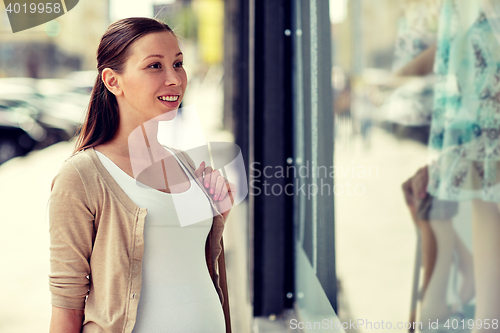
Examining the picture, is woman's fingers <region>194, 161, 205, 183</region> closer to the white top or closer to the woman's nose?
the white top

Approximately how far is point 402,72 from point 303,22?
0.63m

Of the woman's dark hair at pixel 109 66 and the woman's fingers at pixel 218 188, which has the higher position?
the woman's dark hair at pixel 109 66

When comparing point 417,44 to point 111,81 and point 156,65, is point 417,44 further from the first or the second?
point 111,81

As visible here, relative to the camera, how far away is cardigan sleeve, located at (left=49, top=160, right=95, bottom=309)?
3.19ft

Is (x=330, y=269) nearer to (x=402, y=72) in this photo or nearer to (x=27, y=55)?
(x=402, y=72)

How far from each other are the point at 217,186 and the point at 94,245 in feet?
1.07

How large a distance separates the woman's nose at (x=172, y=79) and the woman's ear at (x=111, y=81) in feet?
0.39

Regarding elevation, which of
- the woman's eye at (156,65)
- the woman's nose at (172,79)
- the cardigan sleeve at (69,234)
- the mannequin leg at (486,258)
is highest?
the woman's eye at (156,65)

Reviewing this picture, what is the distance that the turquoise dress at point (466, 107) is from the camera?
1.10m

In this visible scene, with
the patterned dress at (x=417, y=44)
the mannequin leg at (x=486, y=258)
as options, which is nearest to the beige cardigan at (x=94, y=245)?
the mannequin leg at (x=486, y=258)

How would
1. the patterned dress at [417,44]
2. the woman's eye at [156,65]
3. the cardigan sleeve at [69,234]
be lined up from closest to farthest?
the cardigan sleeve at [69,234] → the woman's eye at [156,65] → the patterned dress at [417,44]

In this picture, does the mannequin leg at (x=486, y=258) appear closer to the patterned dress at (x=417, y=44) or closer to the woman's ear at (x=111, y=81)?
the patterned dress at (x=417, y=44)

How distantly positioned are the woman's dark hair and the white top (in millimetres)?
77

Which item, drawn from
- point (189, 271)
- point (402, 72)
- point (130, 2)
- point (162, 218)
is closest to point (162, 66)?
point (162, 218)
